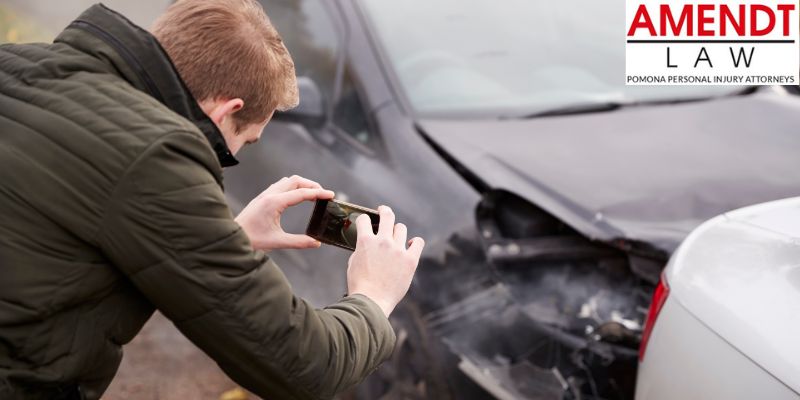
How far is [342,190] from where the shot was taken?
2865 millimetres

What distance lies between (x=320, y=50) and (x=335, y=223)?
168 centimetres

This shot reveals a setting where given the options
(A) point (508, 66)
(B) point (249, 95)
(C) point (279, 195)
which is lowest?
(A) point (508, 66)

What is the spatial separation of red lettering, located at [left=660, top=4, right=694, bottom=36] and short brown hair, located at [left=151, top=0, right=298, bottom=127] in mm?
2489

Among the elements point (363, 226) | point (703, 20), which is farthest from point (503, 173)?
point (703, 20)

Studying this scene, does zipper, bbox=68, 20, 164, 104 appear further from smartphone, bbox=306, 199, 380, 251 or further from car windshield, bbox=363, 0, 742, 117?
car windshield, bbox=363, 0, 742, 117

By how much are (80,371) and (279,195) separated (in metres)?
0.53

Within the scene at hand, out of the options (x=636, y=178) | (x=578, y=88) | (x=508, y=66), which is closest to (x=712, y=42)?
(x=578, y=88)

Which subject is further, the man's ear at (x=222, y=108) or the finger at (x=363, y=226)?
the finger at (x=363, y=226)

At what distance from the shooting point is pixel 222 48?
1411mm

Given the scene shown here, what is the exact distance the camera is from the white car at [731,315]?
5.06 ft

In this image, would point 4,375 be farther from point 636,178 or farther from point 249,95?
point 636,178

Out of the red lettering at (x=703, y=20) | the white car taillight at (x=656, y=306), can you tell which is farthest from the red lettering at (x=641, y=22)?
the white car taillight at (x=656, y=306)

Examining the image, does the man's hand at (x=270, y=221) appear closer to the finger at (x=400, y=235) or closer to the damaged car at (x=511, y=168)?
the finger at (x=400, y=235)

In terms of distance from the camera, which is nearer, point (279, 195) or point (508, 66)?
point (279, 195)
